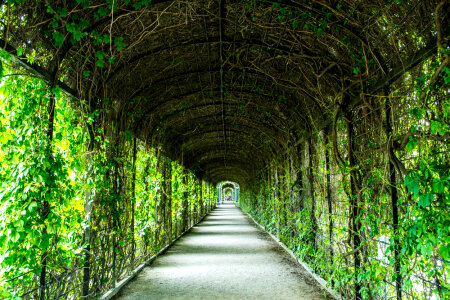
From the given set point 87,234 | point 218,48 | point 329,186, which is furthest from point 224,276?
point 218,48

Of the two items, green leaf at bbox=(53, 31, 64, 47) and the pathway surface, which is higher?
green leaf at bbox=(53, 31, 64, 47)

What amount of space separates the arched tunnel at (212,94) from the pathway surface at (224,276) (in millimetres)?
161

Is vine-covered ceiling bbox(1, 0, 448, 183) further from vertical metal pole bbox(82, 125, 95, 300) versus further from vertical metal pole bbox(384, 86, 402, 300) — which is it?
vertical metal pole bbox(82, 125, 95, 300)

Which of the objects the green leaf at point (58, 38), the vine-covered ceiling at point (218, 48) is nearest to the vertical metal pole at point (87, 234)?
the vine-covered ceiling at point (218, 48)

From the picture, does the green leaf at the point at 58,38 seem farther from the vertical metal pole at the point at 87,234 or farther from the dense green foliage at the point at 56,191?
the vertical metal pole at the point at 87,234

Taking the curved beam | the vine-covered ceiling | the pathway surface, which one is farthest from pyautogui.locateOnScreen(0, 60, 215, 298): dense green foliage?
the curved beam

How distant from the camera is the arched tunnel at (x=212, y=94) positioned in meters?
2.32

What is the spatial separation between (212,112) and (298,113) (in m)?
2.68

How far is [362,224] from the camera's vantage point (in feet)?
10.9

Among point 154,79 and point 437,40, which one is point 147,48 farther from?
point 437,40

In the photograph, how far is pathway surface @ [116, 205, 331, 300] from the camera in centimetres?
421

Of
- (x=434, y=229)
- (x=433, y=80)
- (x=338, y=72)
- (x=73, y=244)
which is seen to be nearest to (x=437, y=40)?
(x=433, y=80)

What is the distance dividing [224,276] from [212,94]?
3409 millimetres

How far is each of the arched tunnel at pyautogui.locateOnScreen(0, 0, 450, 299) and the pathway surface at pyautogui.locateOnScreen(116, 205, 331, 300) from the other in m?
0.16
